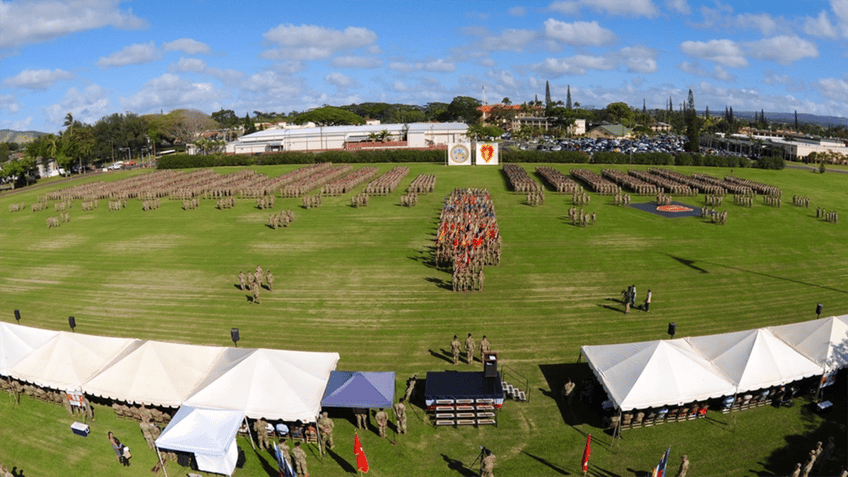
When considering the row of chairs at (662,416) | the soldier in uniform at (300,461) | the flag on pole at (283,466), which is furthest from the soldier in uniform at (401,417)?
the row of chairs at (662,416)

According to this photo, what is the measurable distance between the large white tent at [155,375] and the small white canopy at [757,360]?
49.1ft

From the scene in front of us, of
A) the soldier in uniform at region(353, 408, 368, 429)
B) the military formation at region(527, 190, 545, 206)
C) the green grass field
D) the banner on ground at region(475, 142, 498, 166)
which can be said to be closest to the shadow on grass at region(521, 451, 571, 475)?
the green grass field

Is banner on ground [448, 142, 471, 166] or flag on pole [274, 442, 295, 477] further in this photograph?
banner on ground [448, 142, 471, 166]

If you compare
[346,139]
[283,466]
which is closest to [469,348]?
[283,466]

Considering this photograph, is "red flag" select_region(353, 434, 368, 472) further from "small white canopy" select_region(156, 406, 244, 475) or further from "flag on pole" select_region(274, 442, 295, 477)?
"small white canopy" select_region(156, 406, 244, 475)

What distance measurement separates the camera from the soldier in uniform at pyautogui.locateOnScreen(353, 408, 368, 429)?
1444 centimetres

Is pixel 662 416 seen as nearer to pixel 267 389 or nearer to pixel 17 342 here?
pixel 267 389

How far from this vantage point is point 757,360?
14.8 meters

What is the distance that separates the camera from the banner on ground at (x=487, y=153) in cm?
7169

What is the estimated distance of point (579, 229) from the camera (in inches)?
1404

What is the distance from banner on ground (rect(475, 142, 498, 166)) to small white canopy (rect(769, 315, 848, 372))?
2256 inches

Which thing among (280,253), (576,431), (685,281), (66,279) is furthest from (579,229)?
(66,279)

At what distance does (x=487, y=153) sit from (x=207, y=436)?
63586 mm

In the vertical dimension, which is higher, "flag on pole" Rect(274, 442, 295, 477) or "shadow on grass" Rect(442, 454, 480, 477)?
"flag on pole" Rect(274, 442, 295, 477)
